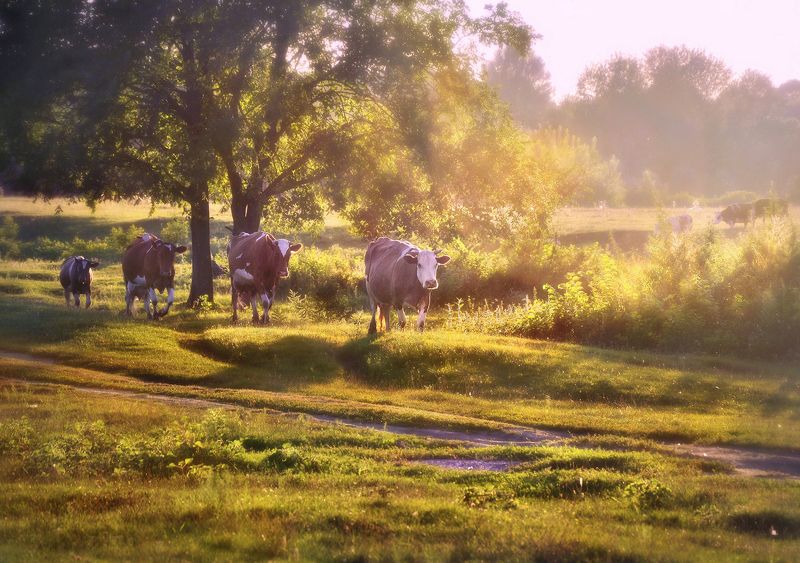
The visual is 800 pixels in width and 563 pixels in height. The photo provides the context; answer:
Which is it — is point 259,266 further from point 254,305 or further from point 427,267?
point 427,267

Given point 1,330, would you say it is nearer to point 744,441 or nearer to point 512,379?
point 512,379

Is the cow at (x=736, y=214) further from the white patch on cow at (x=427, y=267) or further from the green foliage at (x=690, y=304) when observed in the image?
the white patch on cow at (x=427, y=267)

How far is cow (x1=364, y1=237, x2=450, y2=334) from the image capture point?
76.9 feet

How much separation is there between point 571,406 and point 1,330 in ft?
51.6

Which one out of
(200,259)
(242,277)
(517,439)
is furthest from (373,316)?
(517,439)

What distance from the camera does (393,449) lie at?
12.4 meters

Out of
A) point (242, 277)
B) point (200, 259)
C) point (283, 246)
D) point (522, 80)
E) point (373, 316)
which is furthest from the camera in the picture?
point (522, 80)

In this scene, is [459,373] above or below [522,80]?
below

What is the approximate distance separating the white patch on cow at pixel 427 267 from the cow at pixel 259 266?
5.55 m

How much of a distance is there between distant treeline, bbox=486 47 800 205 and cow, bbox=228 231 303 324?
225 ft

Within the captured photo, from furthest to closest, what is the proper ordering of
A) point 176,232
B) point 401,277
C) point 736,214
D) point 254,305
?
point 736,214 → point 176,232 → point 254,305 → point 401,277

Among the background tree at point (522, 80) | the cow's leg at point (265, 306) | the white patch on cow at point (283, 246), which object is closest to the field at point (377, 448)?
the cow's leg at point (265, 306)

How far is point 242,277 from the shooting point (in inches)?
1114

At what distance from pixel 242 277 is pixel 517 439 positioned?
16163mm
